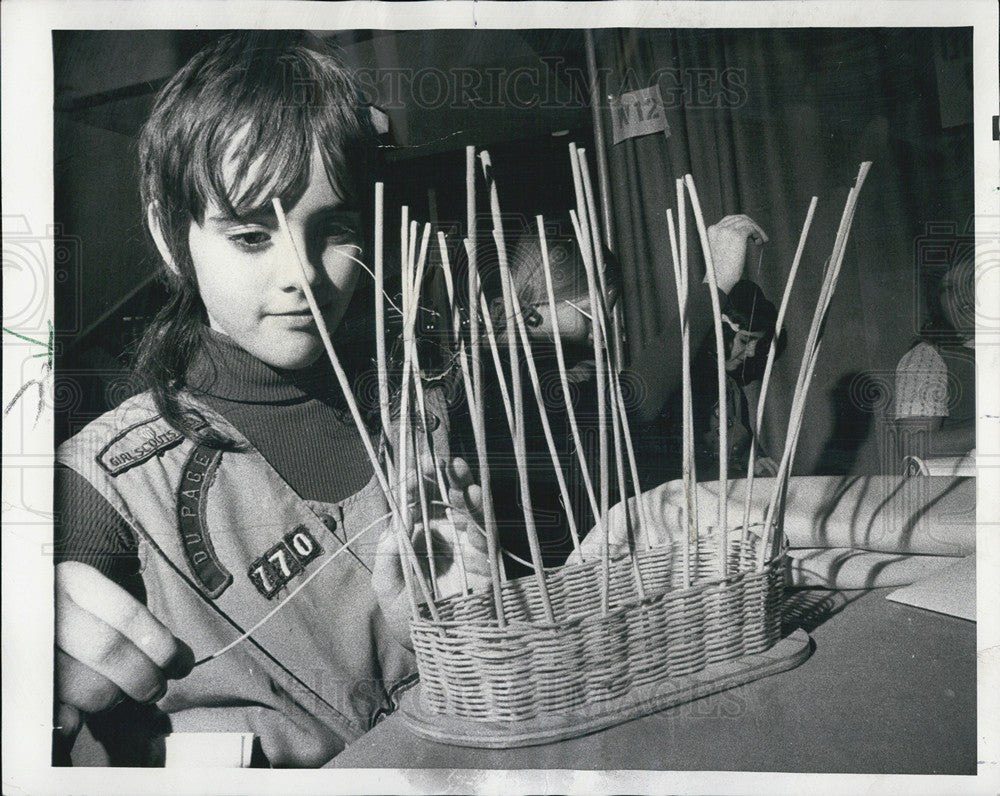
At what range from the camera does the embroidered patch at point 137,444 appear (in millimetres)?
1611

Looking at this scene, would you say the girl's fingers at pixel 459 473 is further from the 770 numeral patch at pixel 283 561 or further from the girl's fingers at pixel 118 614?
the girl's fingers at pixel 118 614

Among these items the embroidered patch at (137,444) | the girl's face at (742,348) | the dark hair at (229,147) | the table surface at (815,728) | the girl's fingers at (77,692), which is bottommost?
the table surface at (815,728)

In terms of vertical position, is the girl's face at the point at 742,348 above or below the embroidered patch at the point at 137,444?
above

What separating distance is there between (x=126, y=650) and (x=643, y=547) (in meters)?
0.96

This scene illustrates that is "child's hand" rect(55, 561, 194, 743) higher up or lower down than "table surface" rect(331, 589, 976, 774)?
higher up

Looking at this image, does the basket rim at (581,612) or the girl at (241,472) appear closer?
the basket rim at (581,612)

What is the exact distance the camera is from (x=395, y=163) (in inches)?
63.0

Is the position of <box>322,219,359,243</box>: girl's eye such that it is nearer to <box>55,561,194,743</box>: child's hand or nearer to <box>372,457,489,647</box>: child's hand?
<box>372,457,489,647</box>: child's hand

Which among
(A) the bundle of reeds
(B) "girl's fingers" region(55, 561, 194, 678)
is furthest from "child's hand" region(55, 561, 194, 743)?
(A) the bundle of reeds

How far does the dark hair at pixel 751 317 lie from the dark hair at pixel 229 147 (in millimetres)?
691

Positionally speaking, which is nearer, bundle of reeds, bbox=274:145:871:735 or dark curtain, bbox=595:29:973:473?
bundle of reeds, bbox=274:145:871:735

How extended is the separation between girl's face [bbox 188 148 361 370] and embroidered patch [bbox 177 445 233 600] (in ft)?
0.74

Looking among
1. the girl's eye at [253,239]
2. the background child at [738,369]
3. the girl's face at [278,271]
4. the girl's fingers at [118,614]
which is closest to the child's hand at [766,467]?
the background child at [738,369]

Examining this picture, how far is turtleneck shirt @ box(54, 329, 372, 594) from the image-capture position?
161cm
